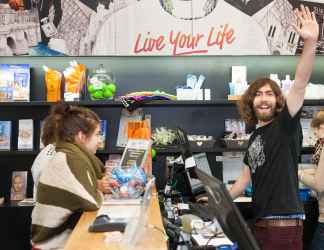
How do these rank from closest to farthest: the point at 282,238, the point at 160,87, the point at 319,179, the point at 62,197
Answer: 1. the point at 62,197
2. the point at 282,238
3. the point at 319,179
4. the point at 160,87

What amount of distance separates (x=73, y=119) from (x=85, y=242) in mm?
848

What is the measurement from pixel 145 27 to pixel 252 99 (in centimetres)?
179

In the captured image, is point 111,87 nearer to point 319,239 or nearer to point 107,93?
point 107,93

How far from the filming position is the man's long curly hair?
101 inches

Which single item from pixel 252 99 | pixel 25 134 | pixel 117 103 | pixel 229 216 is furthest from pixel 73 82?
pixel 229 216

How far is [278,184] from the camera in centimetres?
235

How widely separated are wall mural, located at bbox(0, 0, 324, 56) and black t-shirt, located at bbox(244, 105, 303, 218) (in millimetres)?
1903

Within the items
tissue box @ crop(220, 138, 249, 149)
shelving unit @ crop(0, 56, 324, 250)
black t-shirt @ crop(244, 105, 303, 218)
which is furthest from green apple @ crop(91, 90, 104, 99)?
black t-shirt @ crop(244, 105, 303, 218)

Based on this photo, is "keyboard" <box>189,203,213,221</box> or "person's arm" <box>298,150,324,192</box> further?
"person's arm" <box>298,150,324,192</box>

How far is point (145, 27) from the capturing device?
413 cm

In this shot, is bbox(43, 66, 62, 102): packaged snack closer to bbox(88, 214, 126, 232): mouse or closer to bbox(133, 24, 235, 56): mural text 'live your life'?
bbox(133, 24, 235, 56): mural text 'live your life'

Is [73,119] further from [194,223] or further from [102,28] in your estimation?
[102,28]

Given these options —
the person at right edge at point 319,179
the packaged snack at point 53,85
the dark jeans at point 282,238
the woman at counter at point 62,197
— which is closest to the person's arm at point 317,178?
the person at right edge at point 319,179

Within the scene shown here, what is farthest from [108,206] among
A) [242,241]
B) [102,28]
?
[102,28]
